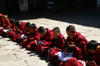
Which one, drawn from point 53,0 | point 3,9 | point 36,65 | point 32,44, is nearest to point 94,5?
point 53,0

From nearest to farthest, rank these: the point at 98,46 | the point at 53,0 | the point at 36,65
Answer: the point at 98,46
the point at 36,65
the point at 53,0

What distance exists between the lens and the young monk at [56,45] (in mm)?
4309

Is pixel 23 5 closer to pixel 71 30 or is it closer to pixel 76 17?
pixel 76 17

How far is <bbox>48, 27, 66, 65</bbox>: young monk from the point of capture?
4309 millimetres

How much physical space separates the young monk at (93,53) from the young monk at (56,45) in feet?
3.14

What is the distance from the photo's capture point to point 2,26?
822cm

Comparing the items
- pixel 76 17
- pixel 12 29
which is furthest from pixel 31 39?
pixel 76 17

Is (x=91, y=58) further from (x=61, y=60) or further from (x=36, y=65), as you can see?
(x=36, y=65)

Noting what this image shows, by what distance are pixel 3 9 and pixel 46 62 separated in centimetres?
1101

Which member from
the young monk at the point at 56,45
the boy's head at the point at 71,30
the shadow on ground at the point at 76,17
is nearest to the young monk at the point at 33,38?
the young monk at the point at 56,45

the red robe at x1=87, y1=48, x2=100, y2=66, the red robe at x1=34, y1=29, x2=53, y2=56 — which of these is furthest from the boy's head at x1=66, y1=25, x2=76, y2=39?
the red robe at x1=34, y1=29, x2=53, y2=56

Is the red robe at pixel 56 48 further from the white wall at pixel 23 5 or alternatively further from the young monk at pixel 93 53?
the white wall at pixel 23 5

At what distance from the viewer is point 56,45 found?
453 centimetres

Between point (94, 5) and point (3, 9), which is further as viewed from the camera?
point (94, 5)
